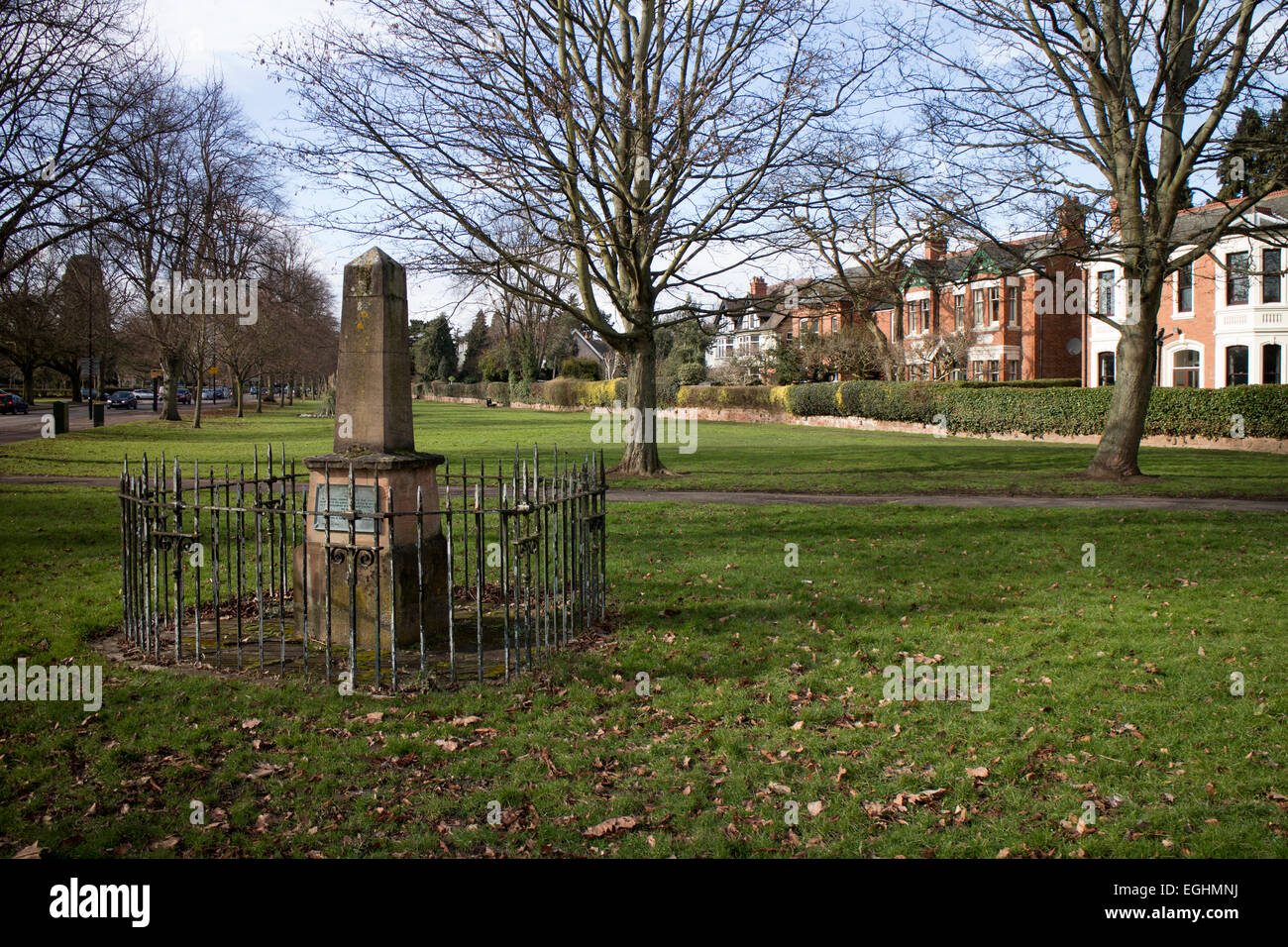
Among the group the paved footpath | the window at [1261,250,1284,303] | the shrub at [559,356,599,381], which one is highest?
the window at [1261,250,1284,303]

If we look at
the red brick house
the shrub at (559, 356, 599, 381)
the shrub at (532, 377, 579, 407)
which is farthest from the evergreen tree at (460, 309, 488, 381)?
the red brick house

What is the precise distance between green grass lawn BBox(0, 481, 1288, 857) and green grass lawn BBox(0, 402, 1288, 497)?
806 centimetres

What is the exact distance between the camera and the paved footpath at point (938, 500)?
563 inches

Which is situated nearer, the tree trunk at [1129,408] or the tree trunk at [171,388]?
the tree trunk at [1129,408]

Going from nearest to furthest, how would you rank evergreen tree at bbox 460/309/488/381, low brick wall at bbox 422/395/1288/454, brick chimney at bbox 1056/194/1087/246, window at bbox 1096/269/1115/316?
brick chimney at bbox 1056/194/1087/246
low brick wall at bbox 422/395/1288/454
window at bbox 1096/269/1115/316
evergreen tree at bbox 460/309/488/381

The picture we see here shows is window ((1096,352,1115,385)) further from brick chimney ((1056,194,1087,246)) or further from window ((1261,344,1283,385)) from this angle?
brick chimney ((1056,194,1087,246))

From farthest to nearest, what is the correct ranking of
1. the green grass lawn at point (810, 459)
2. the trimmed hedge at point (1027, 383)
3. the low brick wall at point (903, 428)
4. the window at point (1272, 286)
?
1. the trimmed hedge at point (1027, 383)
2. the window at point (1272, 286)
3. the low brick wall at point (903, 428)
4. the green grass lawn at point (810, 459)

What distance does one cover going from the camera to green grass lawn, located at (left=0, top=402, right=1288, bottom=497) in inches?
683

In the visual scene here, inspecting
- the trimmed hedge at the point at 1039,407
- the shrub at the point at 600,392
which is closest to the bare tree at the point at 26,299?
the shrub at the point at 600,392

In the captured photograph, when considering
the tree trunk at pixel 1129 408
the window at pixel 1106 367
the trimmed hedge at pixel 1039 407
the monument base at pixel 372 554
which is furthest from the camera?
the window at pixel 1106 367

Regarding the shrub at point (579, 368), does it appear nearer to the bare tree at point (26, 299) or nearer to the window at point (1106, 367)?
the bare tree at point (26, 299)

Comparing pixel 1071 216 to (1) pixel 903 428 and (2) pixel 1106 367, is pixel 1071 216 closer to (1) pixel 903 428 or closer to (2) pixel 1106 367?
(1) pixel 903 428

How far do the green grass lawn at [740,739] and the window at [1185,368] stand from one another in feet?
115

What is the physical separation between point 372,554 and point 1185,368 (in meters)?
42.1
